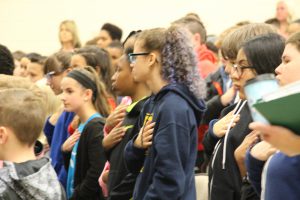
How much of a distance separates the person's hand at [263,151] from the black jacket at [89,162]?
5.59ft

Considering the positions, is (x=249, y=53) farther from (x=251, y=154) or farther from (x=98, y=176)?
(x=98, y=176)

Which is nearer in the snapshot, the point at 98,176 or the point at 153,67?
the point at 153,67

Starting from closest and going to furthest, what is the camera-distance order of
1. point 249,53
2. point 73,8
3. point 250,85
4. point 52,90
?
point 250,85 → point 249,53 → point 52,90 → point 73,8

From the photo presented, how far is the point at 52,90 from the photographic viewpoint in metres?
5.66

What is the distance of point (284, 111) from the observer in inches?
73.9

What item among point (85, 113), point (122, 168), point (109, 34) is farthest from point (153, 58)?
point (109, 34)

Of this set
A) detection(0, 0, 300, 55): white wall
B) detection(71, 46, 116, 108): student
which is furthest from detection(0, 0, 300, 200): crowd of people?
detection(0, 0, 300, 55): white wall

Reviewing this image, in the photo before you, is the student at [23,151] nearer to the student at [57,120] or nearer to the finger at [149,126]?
the finger at [149,126]

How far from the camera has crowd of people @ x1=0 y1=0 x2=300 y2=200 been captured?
2637 millimetres

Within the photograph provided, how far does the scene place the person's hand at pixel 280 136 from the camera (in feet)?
6.28

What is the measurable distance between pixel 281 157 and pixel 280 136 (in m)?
0.31

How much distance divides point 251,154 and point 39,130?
0.92 metres

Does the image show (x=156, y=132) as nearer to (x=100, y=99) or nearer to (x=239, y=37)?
(x=239, y=37)

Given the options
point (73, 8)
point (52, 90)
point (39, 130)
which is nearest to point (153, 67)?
point (39, 130)
